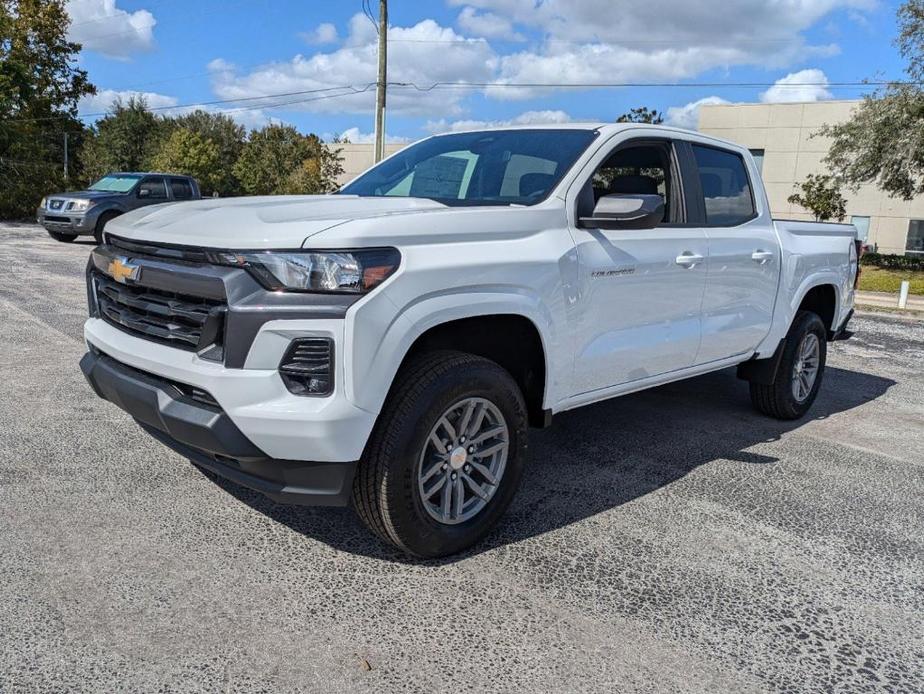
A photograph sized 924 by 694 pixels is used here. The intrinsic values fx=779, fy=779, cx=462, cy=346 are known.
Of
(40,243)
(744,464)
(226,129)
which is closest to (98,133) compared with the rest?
(226,129)

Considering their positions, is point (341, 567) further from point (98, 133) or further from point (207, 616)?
point (98, 133)

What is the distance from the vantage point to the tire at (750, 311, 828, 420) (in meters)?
5.63

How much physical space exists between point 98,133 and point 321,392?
55108 mm

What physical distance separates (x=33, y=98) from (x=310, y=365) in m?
38.0

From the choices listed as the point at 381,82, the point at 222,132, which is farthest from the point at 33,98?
the point at 222,132

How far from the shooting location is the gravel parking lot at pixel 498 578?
2.58 meters

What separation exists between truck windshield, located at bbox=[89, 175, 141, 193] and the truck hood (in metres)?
15.3

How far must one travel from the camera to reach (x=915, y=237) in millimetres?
40688

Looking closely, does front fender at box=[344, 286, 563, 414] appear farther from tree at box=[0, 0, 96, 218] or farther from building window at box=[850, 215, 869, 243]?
building window at box=[850, 215, 869, 243]

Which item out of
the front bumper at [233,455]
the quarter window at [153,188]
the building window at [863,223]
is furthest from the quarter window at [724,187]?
the building window at [863,223]

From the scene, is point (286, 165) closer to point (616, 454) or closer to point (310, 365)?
point (616, 454)

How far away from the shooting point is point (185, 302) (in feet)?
10.1

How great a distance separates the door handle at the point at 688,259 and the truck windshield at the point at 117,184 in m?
16.0

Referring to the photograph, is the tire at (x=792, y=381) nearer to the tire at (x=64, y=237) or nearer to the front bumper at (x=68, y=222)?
the front bumper at (x=68, y=222)
